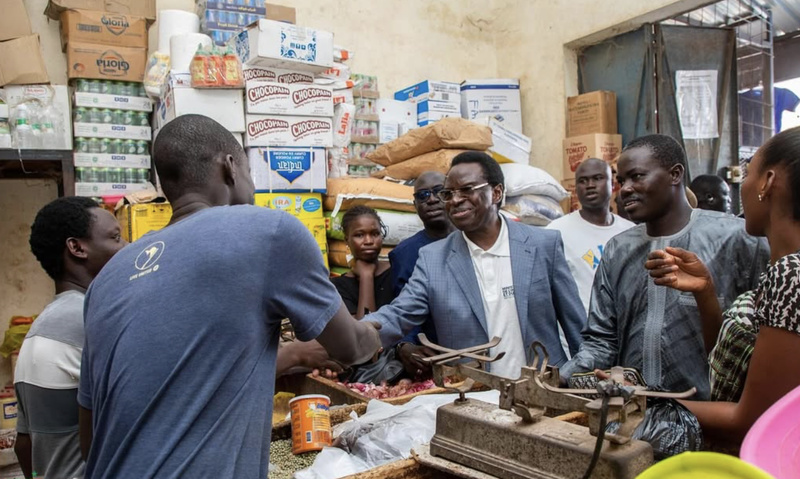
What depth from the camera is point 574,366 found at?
1762 millimetres

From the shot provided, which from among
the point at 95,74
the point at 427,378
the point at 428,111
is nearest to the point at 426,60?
the point at 428,111

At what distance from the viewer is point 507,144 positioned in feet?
16.5

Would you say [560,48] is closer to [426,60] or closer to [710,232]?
[426,60]

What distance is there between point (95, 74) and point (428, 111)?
2539mm

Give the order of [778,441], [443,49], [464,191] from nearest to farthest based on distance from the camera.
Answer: [778,441] → [464,191] → [443,49]

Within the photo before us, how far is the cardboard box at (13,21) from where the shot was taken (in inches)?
155

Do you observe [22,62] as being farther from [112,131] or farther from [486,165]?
[486,165]

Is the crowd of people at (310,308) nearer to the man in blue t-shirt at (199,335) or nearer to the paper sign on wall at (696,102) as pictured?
the man in blue t-shirt at (199,335)

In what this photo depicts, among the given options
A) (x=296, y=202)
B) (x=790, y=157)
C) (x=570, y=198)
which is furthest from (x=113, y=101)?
(x=790, y=157)

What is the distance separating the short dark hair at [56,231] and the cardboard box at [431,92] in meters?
3.90

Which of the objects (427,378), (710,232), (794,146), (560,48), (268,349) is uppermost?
(560,48)

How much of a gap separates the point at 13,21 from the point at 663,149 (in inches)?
158

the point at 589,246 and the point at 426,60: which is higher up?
the point at 426,60

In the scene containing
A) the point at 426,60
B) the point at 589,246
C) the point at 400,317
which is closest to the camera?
the point at 400,317
